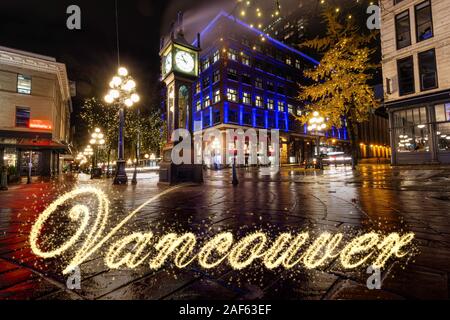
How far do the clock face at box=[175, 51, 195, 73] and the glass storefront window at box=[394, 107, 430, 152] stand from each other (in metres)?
17.6

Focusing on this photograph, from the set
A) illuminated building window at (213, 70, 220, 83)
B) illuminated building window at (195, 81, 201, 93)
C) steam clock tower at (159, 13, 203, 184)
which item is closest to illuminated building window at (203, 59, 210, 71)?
illuminated building window at (195, 81, 201, 93)

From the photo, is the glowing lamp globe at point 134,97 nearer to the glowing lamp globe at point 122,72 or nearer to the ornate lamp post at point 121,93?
Answer: the ornate lamp post at point 121,93

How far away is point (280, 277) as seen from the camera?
1.72 m

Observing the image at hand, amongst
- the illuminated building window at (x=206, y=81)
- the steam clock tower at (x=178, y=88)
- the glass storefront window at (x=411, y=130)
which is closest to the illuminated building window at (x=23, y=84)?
the steam clock tower at (x=178, y=88)

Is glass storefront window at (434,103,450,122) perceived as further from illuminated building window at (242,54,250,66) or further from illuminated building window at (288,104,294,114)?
illuminated building window at (288,104,294,114)

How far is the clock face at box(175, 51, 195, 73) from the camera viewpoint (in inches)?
435

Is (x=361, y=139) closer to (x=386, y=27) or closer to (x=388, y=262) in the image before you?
(x=386, y=27)

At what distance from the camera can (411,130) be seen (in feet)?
58.9

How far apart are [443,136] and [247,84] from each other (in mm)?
31404

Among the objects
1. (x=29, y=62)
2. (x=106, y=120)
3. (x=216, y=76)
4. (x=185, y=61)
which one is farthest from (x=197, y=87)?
(x=185, y=61)

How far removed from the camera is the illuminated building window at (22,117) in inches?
851

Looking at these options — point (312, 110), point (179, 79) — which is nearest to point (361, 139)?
point (312, 110)

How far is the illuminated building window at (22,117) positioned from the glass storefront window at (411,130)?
3372 centimetres

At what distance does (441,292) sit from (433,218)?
8.35 ft
